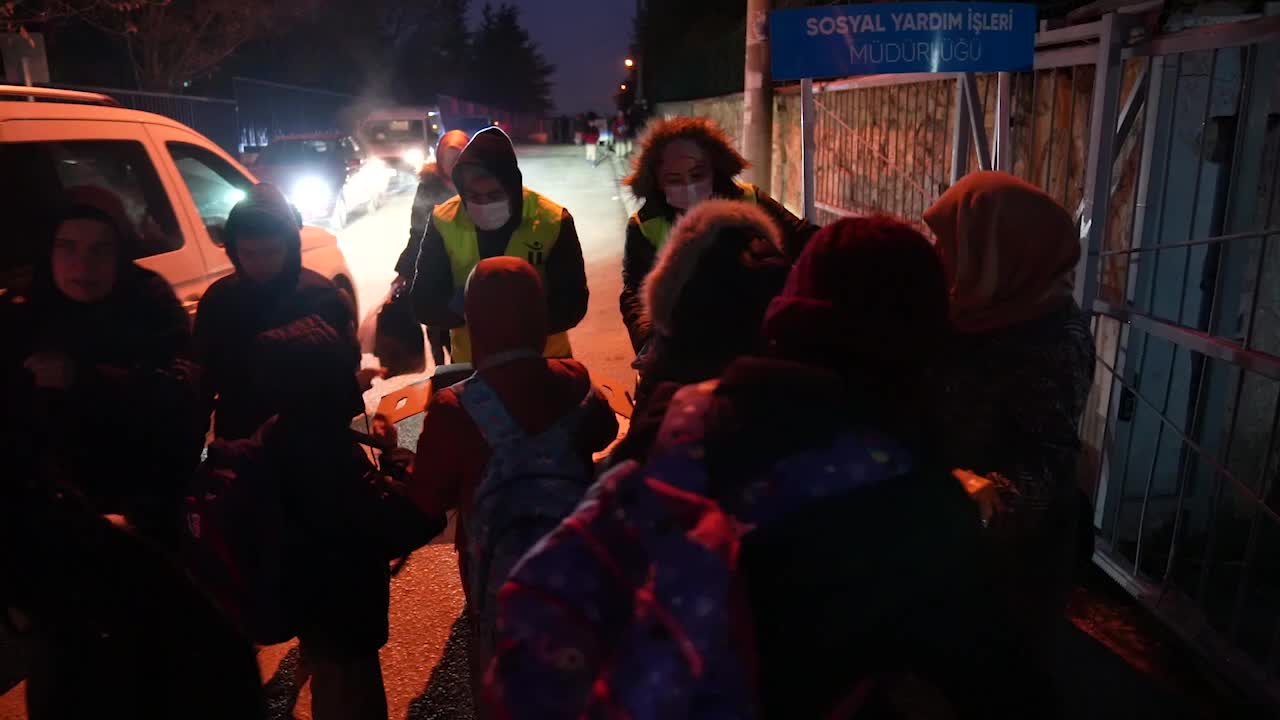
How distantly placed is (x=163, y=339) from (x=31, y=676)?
1050 millimetres

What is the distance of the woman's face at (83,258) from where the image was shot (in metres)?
2.77

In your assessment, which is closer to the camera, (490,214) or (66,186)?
(490,214)

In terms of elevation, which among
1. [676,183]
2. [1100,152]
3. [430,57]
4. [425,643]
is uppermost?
[430,57]

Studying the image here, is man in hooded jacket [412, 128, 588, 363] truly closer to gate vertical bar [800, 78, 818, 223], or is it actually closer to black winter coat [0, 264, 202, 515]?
black winter coat [0, 264, 202, 515]

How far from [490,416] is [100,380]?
141cm

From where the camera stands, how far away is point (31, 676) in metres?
2.55

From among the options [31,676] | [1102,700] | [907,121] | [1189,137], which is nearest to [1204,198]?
[1189,137]

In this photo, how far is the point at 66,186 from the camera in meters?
4.20

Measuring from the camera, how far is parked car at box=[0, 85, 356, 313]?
374cm

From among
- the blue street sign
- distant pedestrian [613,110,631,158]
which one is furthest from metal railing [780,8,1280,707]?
distant pedestrian [613,110,631,158]

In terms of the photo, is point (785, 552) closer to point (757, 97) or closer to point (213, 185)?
point (213, 185)

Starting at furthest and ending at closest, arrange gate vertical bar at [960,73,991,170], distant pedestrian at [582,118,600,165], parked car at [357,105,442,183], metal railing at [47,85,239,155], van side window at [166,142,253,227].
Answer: distant pedestrian at [582,118,600,165] < parked car at [357,105,442,183] < metal railing at [47,85,239,155] < van side window at [166,142,253,227] < gate vertical bar at [960,73,991,170]

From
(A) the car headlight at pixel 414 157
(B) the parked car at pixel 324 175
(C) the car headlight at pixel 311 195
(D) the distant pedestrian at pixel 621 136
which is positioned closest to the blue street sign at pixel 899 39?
(B) the parked car at pixel 324 175

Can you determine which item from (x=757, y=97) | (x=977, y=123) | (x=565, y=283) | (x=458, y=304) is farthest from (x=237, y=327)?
(x=757, y=97)
